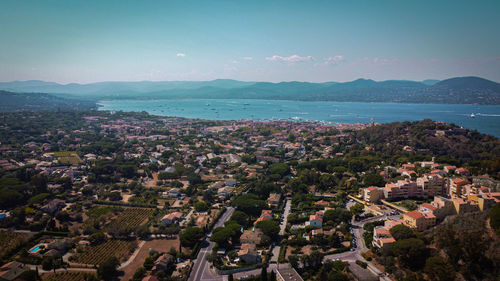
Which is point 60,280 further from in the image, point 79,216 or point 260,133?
point 260,133

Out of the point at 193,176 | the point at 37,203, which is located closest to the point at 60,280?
the point at 37,203

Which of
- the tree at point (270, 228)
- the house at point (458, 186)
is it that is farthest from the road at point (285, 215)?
the house at point (458, 186)

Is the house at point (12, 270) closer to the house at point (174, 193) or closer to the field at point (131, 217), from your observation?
the field at point (131, 217)

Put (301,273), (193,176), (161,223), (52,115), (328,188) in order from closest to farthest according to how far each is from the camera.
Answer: (301,273) → (161,223) → (328,188) → (193,176) → (52,115)

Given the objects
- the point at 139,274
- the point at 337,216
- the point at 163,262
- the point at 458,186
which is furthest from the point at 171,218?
the point at 458,186

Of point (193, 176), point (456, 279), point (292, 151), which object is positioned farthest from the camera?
point (292, 151)

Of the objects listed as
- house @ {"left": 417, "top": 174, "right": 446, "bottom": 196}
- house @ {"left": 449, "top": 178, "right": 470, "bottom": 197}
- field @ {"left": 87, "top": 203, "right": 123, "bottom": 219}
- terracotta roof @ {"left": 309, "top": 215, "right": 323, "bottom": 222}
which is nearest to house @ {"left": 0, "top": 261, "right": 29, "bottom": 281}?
field @ {"left": 87, "top": 203, "right": 123, "bottom": 219}
